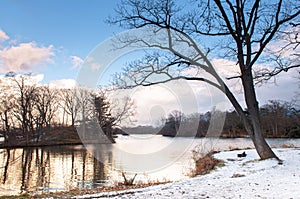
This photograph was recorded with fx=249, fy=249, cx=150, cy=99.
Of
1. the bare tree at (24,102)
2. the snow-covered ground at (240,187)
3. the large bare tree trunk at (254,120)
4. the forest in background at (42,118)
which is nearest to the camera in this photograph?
the snow-covered ground at (240,187)

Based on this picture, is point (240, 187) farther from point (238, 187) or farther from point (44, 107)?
point (44, 107)

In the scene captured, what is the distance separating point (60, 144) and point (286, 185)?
3266 cm

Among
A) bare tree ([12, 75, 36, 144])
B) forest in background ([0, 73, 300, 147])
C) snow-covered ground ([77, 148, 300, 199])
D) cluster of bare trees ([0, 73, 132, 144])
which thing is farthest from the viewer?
bare tree ([12, 75, 36, 144])

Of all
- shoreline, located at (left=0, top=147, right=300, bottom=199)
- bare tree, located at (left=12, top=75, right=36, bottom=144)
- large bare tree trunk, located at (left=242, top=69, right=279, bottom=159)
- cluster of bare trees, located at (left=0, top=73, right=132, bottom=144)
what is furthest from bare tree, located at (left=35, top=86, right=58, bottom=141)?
shoreline, located at (left=0, top=147, right=300, bottom=199)

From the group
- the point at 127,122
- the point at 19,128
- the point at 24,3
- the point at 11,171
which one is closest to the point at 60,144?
the point at 19,128

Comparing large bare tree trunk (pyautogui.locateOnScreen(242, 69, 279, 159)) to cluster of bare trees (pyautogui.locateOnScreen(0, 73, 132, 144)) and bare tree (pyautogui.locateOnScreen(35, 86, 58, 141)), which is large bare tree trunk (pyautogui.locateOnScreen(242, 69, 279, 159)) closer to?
cluster of bare trees (pyautogui.locateOnScreen(0, 73, 132, 144))

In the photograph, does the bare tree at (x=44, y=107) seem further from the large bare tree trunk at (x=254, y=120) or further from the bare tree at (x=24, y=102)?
the large bare tree trunk at (x=254, y=120)

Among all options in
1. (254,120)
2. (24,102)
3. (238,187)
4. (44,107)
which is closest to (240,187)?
(238,187)

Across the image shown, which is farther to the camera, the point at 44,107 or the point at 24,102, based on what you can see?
the point at 44,107

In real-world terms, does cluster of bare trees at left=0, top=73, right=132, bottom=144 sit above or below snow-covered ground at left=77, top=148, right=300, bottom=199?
above

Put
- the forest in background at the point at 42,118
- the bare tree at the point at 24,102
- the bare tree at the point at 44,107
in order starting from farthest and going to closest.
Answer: the bare tree at the point at 44,107
the bare tree at the point at 24,102
the forest in background at the point at 42,118

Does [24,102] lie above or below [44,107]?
above

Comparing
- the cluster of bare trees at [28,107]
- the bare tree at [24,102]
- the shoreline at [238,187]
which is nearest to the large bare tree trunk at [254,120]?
the shoreline at [238,187]

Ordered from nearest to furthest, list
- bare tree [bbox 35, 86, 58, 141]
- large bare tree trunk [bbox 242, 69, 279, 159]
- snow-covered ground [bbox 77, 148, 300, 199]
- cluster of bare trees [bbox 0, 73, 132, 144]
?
snow-covered ground [bbox 77, 148, 300, 199]
large bare tree trunk [bbox 242, 69, 279, 159]
cluster of bare trees [bbox 0, 73, 132, 144]
bare tree [bbox 35, 86, 58, 141]
